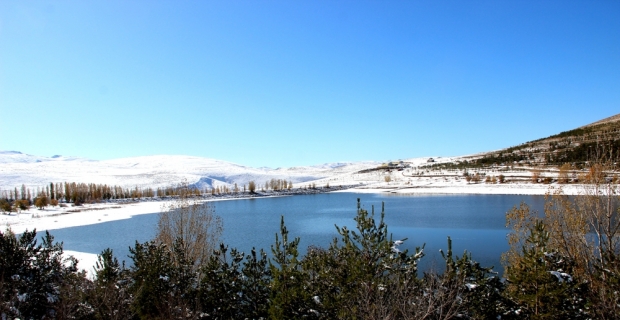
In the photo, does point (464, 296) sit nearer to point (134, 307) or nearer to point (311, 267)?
point (311, 267)

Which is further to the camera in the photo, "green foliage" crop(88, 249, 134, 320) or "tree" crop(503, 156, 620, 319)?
"green foliage" crop(88, 249, 134, 320)

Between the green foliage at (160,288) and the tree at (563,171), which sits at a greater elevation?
the tree at (563,171)

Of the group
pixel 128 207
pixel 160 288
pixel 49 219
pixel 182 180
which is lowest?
pixel 128 207

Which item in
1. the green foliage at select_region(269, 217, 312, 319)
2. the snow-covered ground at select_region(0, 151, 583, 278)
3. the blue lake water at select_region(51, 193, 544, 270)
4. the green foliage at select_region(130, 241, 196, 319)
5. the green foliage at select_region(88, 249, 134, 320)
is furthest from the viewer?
the snow-covered ground at select_region(0, 151, 583, 278)

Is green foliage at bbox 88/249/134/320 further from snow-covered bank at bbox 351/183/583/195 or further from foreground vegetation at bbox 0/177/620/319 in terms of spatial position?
snow-covered bank at bbox 351/183/583/195

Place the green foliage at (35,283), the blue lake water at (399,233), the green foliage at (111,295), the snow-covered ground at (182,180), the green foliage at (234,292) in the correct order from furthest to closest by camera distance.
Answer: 1. the snow-covered ground at (182,180)
2. the blue lake water at (399,233)
3. the green foliage at (234,292)
4. the green foliage at (35,283)
5. the green foliage at (111,295)

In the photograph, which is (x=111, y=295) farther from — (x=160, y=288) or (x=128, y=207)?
(x=128, y=207)

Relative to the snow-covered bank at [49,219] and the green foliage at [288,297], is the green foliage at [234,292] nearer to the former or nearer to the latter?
the green foliage at [288,297]

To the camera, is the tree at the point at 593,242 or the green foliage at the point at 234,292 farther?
the green foliage at the point at 234,292

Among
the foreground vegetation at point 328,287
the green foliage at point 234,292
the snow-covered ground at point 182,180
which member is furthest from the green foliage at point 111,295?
the snow-covered ground at point 182,180

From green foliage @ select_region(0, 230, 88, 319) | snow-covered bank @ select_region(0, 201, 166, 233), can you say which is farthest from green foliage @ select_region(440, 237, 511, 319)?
snow-covered bank @ select_region(0, 201, 166, 233)

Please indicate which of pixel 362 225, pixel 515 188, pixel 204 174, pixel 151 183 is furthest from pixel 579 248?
pixel 204 174

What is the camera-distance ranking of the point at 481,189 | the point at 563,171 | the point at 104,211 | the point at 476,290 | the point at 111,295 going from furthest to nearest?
1. the point at 481,189
2. the point at 104,211
3. the point at 563,171
4. the point at 111,295
5. the point at 476,290

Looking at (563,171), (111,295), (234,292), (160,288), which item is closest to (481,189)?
(563,171)
